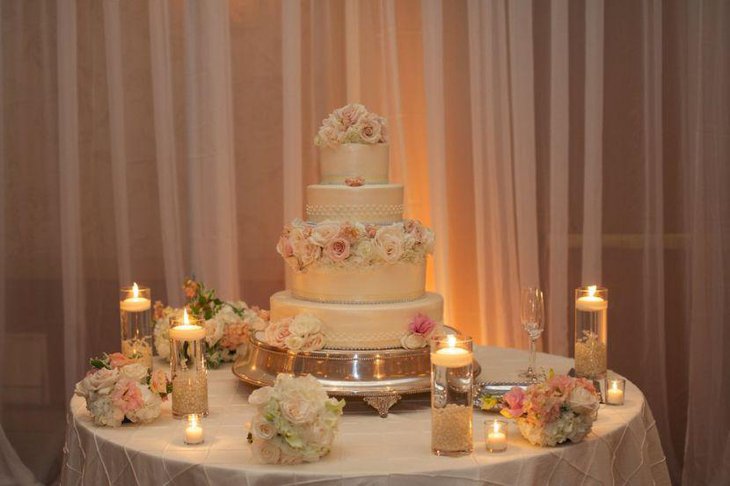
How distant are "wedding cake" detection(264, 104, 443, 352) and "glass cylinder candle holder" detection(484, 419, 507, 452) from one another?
612 millimetres

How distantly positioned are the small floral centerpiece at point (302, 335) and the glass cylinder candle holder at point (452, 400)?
2.06 feet

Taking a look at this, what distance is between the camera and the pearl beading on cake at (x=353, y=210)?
329 cm

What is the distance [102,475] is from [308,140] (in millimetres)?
2600

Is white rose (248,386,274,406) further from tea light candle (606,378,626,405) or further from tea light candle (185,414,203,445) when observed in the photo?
tea light candle (606,378,626,405)

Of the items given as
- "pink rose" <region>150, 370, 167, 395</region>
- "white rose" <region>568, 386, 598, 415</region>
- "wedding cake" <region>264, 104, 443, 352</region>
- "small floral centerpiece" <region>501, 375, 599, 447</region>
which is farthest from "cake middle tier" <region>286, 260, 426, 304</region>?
"white rose" <region>568, 386, 598, 415</region>

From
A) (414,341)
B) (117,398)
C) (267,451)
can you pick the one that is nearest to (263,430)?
(267,451)

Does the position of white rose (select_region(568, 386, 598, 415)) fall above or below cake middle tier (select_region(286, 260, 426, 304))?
below

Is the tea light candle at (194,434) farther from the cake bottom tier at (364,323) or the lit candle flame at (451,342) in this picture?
the lit candle flame at (451,342)

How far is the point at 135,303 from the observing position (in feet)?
11.3

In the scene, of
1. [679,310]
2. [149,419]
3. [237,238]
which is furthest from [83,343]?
[679,310]

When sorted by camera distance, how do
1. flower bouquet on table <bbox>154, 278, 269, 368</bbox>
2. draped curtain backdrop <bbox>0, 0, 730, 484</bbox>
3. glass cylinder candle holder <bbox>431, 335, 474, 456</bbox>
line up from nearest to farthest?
glass cylinder candle holder <bbox>431, 335, 474, 456</bbox> → flower bouquet on table <bbox>154, 278, 269, 368</bbox> → draped curtain backdrop <bbox>0, 0, 730, 484</bbox>

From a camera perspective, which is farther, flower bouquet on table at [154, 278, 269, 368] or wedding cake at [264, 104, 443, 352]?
flower bouquet on table at [154, 278, 269, 368]

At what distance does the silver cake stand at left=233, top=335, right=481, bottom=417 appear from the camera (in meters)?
2.94

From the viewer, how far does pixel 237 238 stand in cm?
495
